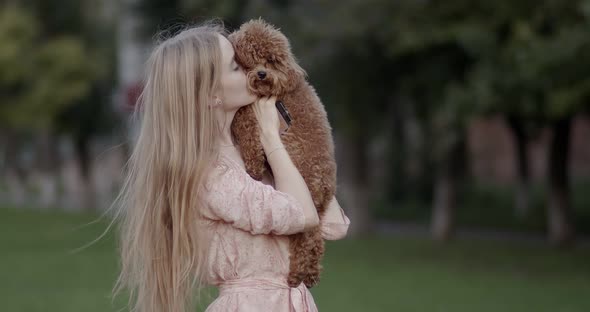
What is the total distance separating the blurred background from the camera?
1645 centimetres

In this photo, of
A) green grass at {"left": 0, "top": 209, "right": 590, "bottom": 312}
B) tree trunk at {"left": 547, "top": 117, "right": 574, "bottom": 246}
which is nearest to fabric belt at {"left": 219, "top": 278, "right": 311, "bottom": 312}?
green grass at {"left": 0, "top": 209, "right": 590, "bottom": 312}

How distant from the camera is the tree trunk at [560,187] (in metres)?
24.8

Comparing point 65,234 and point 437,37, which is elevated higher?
point 437,37

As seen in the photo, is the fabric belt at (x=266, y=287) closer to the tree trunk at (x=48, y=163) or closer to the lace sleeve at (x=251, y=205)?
the lace sleeve at (x=251, y=205)

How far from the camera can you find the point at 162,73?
12.9ft

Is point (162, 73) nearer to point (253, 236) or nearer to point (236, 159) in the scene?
point (236, 159)

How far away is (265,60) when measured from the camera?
398 centimetres

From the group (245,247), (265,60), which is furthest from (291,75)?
(245,247)

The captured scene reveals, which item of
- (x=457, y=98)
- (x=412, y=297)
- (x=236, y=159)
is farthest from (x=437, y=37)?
(x=236, y=159)

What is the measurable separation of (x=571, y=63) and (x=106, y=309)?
7.07 metres

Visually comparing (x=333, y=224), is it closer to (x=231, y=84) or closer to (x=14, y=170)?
(x=231, y=84)

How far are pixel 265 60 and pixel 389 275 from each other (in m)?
16.4

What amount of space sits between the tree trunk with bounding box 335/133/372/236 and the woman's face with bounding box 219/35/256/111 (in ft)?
75.8

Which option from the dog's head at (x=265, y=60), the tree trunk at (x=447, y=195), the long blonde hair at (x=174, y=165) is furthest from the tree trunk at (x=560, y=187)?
the long blonde hair at (x=174, y=165)
